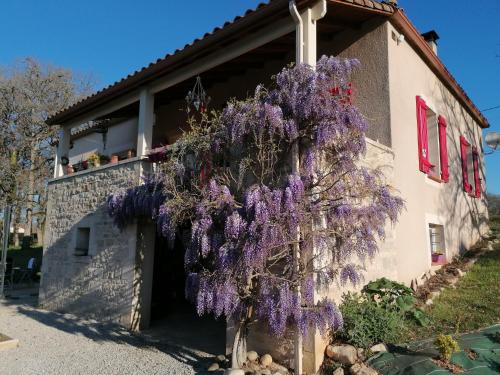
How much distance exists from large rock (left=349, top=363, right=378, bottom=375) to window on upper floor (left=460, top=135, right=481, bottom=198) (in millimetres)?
6973

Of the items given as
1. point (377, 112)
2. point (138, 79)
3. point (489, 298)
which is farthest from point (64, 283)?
point (489, 298)

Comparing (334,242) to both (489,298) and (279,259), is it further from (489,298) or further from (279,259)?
(489,298)

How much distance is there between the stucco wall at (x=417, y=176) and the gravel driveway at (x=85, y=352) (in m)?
3.54

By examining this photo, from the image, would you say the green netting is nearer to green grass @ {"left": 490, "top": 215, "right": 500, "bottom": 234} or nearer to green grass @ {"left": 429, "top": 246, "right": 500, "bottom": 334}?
green grass @ {"left": 429, "top": 246, "right": 500, "bottom": 334}

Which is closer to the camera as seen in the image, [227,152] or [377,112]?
[227,152]

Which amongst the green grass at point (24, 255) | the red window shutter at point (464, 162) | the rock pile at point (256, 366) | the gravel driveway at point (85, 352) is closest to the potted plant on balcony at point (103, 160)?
the gravel driveway at point (85, 352)

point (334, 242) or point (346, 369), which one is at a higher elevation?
point (334, 242)

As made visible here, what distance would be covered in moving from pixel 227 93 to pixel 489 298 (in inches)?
232

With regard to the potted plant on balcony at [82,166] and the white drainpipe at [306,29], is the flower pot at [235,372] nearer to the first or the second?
the white drainpipe at [306,29]

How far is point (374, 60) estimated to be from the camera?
20.7ft

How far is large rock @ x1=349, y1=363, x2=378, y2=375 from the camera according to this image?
12.9 feet

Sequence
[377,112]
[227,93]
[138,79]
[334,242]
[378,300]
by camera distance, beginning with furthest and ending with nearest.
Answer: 1. [227,93]
2. [138,79]
3. [377,112]
4. [378,300]
5. [334,242]

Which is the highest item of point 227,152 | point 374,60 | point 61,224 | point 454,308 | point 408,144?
point 374,60

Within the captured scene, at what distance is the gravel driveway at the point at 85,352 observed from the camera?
489 centimetres
